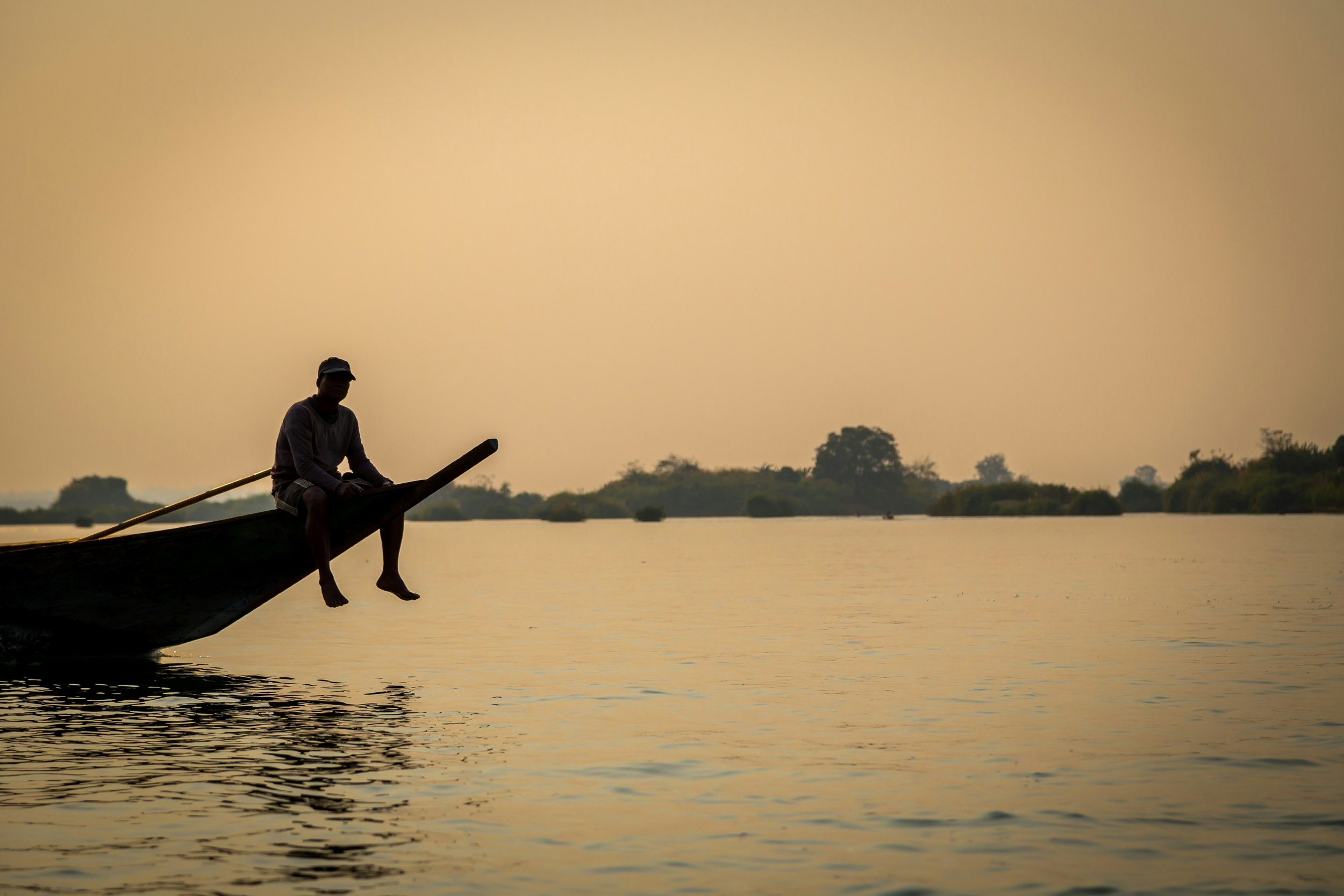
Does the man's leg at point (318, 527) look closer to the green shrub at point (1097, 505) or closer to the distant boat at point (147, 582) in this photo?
the distant boat at point (147, 582)

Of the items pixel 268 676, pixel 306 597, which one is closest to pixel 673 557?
pixel 306 597

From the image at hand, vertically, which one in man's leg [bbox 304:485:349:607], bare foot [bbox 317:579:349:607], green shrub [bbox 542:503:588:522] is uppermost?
green shrub [bbox 542:503:588:522]

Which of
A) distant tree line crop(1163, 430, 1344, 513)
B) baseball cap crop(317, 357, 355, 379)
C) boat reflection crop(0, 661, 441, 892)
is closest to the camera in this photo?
boat reflection crop(0, 661, 441, 892)

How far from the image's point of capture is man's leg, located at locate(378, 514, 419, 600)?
11.4 metres

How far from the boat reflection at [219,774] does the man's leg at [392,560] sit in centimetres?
90

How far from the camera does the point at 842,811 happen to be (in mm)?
7102

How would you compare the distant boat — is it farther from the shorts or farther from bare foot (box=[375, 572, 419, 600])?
bare foot (box=[375, 572, 419, 600])

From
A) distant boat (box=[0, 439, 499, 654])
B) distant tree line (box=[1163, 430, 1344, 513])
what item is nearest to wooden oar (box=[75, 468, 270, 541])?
distant boat (box=[0, 439, 499, 654])

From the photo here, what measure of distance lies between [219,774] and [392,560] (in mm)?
3825

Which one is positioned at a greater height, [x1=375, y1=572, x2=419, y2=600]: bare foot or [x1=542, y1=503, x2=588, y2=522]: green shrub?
[x1=542, y1=503, x2=588, y2=522]: green shrub

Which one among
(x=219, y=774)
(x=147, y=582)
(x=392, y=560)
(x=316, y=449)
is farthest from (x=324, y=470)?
(x=219, y=774)

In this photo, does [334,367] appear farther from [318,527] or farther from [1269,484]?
[1269,484]

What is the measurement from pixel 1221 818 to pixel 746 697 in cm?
491

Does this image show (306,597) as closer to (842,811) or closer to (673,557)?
(673,557)
